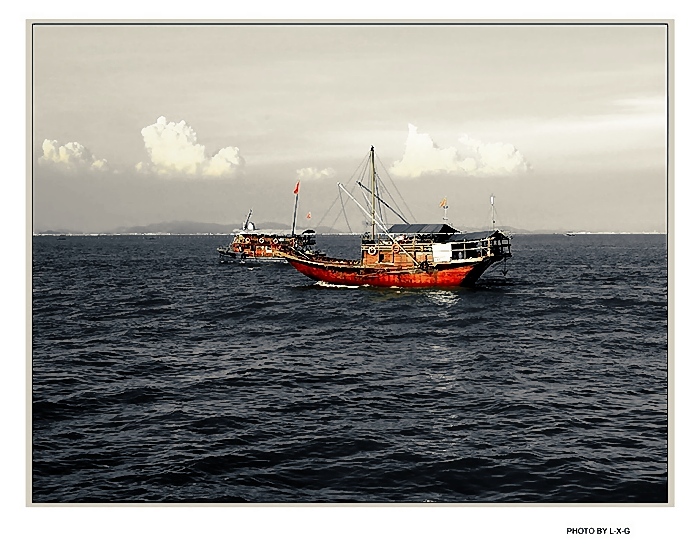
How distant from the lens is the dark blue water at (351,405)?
1880cm

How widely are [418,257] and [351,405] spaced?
4632cm

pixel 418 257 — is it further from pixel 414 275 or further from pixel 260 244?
pixel 260 244

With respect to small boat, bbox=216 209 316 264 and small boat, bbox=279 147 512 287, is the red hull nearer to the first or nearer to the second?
small boat, bbox=279 147 512 287

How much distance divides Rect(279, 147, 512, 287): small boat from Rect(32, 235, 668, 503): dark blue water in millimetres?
13599

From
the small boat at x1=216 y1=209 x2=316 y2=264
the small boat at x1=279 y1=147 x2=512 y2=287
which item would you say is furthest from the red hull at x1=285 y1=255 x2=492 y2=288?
the small boat at x1=216 y1=209 x2=316 y2=264

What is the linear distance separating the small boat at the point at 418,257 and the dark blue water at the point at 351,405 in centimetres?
1360

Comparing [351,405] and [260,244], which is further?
[260,244]

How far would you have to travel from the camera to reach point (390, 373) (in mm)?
32156

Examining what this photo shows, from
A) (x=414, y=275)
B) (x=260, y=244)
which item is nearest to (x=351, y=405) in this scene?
(x=414, y=275)

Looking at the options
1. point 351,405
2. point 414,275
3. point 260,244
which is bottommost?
point 351,405

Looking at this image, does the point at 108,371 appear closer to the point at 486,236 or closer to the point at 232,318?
the point at 232,318

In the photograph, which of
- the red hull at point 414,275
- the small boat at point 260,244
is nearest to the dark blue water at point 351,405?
the red hull at point 414,275

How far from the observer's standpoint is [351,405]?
26.1 meters
